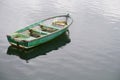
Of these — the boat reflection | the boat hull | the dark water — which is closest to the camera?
the dark water

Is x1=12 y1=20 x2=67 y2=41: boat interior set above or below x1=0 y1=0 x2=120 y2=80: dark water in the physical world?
above

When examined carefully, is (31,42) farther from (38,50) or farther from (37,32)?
(37,32)

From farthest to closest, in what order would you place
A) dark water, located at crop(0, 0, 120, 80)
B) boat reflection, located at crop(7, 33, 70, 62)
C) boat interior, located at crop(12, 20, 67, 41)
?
boat interior, located at crop(12, 20, 67, 41) → boat reflection, located at crop(7, 33, 70, 62) → dark water, located at crop(0, 0, 120, 80)

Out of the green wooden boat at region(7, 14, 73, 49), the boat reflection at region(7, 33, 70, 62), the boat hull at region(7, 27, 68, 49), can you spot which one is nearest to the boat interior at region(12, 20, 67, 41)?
the green wooden boat at region(7, 14, 73, 49)

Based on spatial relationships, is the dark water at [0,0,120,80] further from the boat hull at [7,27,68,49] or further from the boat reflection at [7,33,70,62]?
the boat hull at [7,27,68,49]

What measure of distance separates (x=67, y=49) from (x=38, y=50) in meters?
2.79

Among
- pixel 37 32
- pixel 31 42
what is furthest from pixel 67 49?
pixel 31 42

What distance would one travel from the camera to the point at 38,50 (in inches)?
1035

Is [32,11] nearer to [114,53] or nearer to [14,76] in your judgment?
[114,53]

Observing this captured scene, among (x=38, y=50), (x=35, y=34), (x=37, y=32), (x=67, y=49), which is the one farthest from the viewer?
(x=35, y=34)

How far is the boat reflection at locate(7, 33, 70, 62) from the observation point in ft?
82.2

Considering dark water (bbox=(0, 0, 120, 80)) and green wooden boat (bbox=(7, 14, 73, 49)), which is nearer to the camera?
dark water (bbox=(0, 0, 120, 80))

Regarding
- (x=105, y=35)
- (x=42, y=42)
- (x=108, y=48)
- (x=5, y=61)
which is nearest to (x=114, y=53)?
(x=108, y=48)

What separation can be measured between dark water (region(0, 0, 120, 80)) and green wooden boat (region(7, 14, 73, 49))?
2.14 feet
